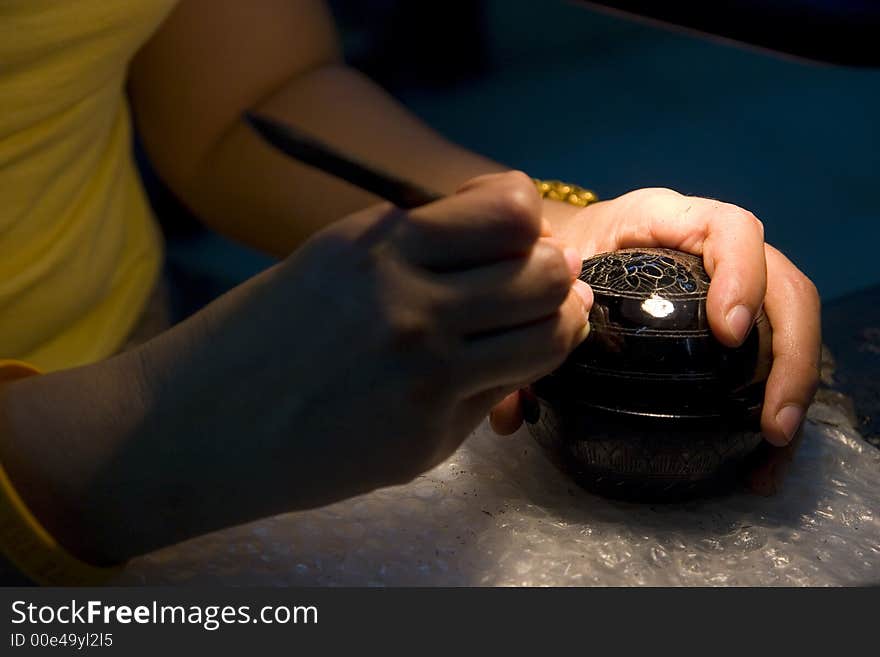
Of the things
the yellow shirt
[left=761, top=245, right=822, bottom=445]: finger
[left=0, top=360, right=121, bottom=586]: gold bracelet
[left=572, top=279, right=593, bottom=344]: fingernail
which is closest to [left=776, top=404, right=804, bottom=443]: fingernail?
[left=761, top=245, right=822, bottom=445]: finger

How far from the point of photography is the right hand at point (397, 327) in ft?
1.71

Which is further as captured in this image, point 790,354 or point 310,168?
point 310,168

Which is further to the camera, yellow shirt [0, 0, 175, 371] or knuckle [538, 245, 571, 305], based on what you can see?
yellow shirt [0, 0, 175, 371]

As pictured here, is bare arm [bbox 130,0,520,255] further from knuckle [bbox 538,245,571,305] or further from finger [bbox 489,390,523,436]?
knuckle [bbox 538,245,571,305]

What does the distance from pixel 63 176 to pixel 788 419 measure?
575mm

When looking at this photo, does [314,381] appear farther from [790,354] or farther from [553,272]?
[790,354]

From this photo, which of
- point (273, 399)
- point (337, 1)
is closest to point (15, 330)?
point (273, 399)

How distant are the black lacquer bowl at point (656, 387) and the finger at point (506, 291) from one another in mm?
130

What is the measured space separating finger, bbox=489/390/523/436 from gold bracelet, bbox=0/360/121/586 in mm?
294

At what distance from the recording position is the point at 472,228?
52cm

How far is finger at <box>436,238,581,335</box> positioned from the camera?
0.52m

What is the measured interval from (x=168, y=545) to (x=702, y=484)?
1.14ft

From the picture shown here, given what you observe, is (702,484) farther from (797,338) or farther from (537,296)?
(537,296)

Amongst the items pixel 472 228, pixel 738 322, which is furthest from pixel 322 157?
pixel 738 322
